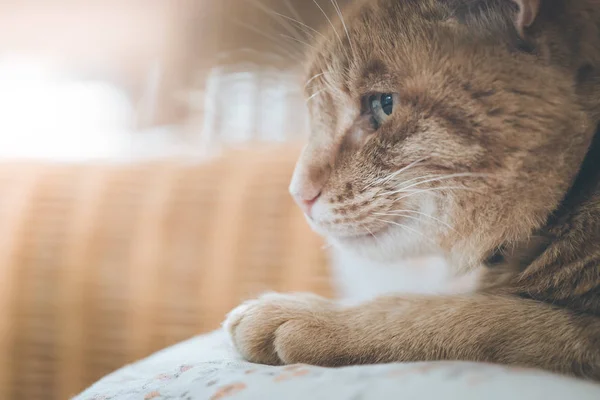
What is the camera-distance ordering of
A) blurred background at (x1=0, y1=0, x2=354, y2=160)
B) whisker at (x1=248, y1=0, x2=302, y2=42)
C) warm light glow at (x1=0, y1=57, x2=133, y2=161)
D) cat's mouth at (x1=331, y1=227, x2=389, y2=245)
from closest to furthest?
cat's mouth at (x1=331, y1=227, x2=389, y2=245) → whisker at (x1=248, y1=0, x2=302, y2=42) → blurred background at (x1=0, y1=0, x2=354, y2=160) → warm light glow at (x1=0, y1=57, x2=133, y2=161)

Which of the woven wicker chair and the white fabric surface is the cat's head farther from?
the woven wicker chair

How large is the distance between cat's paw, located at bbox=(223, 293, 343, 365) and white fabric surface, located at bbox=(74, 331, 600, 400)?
3cm

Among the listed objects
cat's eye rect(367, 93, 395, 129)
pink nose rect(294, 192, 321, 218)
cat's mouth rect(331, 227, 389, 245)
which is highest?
cat's eye rect(367, 93, 395, 129)

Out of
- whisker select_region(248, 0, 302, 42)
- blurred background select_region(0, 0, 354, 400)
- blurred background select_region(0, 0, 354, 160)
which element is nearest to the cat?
whisker select_region(248, 0, 302, 42)

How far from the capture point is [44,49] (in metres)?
1.36

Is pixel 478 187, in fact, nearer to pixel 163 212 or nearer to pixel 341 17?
pixel 341 17

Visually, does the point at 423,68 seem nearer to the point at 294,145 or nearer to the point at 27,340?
the point at 294,145

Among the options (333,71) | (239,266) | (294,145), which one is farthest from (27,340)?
(333,71)

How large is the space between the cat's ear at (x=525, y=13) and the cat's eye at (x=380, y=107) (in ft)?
0.41

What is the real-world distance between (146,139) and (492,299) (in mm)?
947

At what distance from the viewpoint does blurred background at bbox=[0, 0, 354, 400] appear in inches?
41.1

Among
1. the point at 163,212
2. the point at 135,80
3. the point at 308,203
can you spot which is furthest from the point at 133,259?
the point at 308,203

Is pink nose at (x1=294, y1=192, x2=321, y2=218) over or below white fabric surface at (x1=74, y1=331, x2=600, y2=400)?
over

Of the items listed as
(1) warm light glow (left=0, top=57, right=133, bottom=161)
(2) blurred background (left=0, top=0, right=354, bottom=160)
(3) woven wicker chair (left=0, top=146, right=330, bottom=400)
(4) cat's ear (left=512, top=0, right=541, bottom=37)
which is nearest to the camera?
(4) cat's ear (left=512, top=0, right=541, bottom=37)
